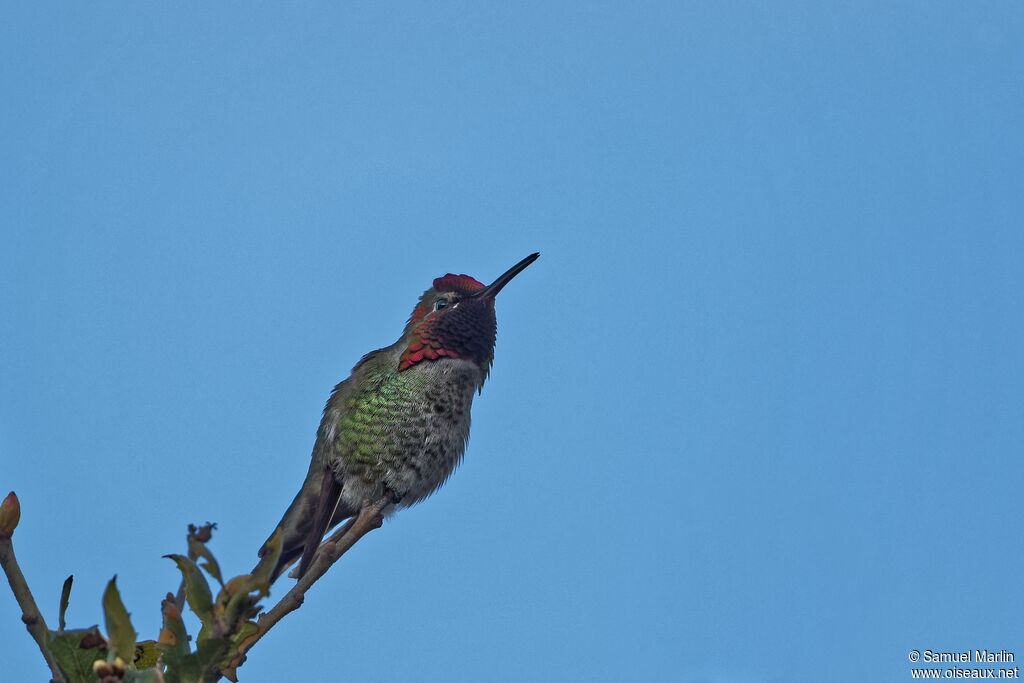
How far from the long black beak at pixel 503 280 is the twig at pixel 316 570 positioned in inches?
123

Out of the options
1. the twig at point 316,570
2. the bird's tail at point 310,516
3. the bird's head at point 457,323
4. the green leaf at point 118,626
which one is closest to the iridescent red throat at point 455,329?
the bird's head at point 457,323

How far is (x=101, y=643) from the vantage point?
2277mm

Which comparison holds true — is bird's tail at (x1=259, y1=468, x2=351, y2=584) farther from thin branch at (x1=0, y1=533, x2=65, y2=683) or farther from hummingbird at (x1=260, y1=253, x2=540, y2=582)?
thin branch at (x1=0, y1=533, x2=65, y2=683)

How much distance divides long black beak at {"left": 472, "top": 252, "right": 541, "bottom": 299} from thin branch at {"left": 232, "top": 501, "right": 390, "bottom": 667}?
10.2ft

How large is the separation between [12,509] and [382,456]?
355cm

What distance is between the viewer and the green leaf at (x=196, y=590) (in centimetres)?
228

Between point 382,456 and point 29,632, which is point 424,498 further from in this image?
point 29,632

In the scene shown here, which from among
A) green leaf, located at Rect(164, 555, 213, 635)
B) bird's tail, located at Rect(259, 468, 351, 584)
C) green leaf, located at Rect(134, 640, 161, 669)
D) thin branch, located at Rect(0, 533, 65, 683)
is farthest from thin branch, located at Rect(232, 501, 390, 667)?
bird's tail, located at Rect(259, 468, 351, 584)

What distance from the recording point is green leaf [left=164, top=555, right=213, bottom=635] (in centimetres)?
228

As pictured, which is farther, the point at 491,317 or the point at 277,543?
the point at 491,317

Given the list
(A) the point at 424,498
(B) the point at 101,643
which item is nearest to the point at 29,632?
(B) the point at 101,643

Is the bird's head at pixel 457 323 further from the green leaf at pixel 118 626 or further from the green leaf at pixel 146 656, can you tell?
the green leaf at pixel 118 626

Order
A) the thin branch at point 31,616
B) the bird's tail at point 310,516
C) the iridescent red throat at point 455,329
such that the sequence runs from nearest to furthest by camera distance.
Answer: the thin branch at point 31,616, the bird's tail at point 310,516, the iridescent red throat at point 455,329

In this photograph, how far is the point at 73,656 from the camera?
230 cm
